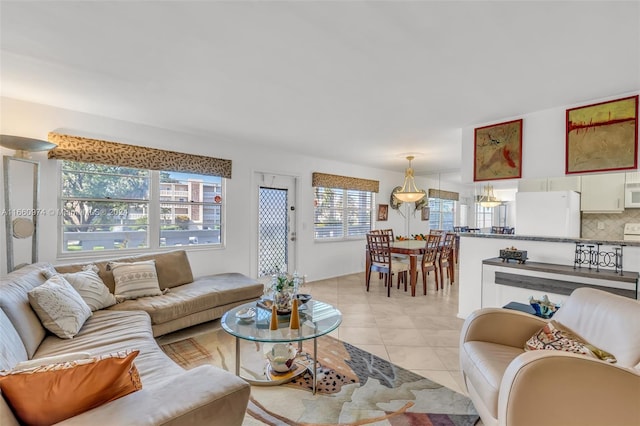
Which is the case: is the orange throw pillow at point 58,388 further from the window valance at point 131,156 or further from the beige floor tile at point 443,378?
the window valance at point 131,156

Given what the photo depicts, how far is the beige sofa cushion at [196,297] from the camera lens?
106 inches

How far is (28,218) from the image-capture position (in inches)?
109

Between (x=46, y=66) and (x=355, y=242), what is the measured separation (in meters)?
5.23

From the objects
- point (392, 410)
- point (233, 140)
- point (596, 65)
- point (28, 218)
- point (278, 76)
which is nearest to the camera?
point (392, 410)

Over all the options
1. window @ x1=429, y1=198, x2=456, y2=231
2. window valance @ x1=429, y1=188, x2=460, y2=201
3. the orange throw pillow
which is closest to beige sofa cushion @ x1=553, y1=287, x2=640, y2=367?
the orange throw pillow

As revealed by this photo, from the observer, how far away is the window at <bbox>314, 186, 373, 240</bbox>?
564 cm

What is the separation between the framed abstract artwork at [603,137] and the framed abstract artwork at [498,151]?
423 millimetres

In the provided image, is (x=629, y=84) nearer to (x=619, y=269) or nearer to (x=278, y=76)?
(x=619, y=269)

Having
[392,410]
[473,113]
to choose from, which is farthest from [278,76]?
[392,410]

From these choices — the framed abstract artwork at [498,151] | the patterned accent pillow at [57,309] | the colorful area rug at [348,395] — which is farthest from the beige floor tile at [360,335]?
the patterned accent pillow at [57,309]

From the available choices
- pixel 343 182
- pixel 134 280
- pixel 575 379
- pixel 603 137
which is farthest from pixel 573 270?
pixel 134 280

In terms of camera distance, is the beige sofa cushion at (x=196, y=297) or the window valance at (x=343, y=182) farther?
the window valance at (x=343, y=182)

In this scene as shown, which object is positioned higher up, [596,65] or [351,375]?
[596,65]

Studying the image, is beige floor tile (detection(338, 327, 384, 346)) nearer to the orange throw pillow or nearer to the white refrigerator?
the orange throw pillow
